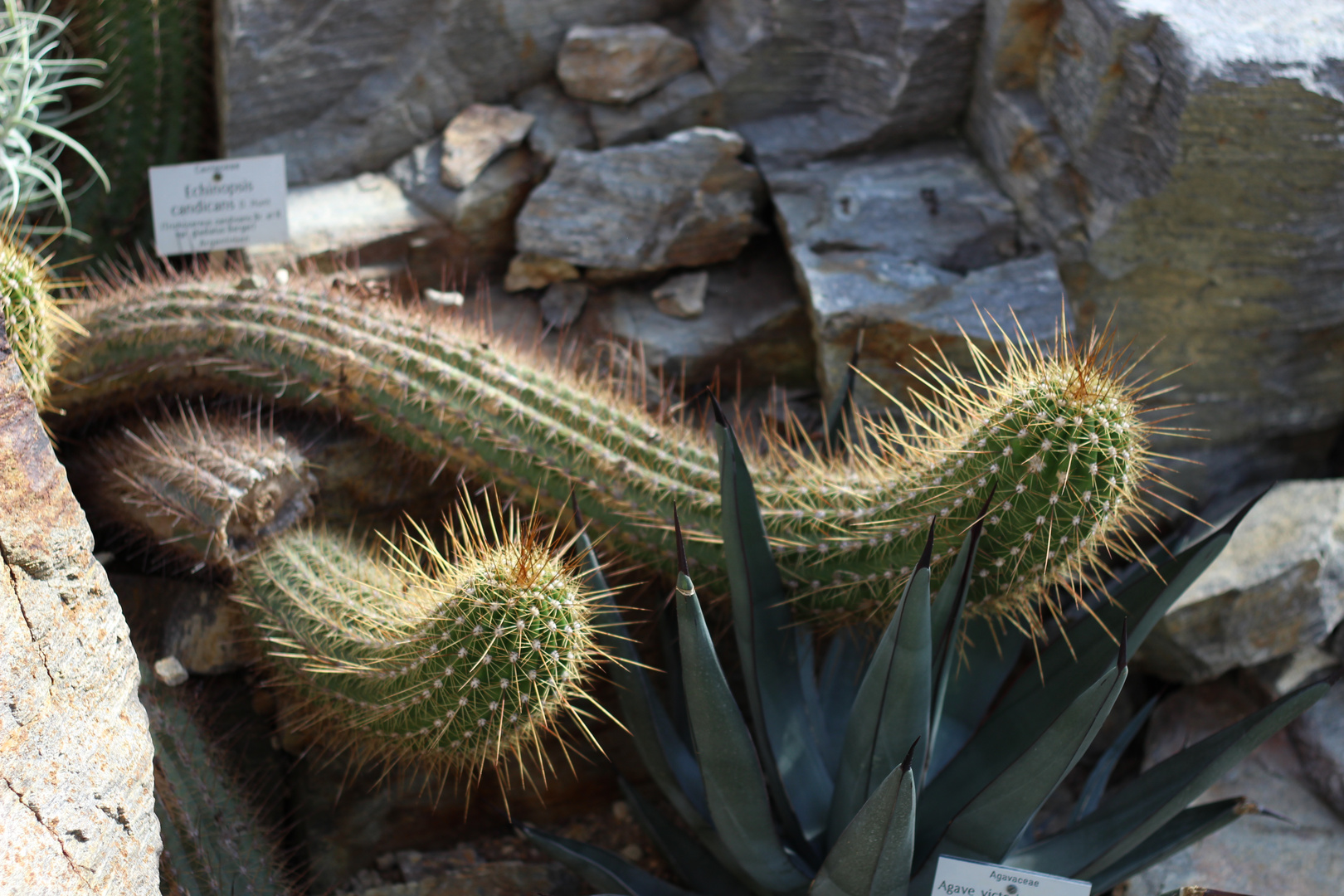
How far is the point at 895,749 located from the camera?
4.54 feet

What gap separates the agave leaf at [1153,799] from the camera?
1421 mm

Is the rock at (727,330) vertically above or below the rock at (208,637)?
above

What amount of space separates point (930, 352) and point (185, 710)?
1.74m

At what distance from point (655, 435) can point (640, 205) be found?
989mm

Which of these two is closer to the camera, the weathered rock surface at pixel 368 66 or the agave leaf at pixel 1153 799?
the agave leaf at pixel 1153 799

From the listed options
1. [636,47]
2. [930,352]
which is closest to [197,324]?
[636,47]

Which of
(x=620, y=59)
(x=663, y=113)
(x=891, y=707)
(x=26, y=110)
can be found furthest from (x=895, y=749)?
(x=26, y=110)

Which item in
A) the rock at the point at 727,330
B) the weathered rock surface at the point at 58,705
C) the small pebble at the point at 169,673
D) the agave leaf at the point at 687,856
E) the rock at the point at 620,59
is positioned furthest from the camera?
the rock at the point at 620,59

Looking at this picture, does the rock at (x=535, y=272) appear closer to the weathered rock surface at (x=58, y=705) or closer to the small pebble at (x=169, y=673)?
the small pebble at (x=169, y=673)

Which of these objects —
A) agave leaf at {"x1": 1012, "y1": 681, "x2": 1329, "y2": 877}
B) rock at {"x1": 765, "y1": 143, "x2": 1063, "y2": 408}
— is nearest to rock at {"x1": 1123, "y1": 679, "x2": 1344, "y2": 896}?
agave leaf at {"x1": 1012, "y1": 681, "x2": 1329, "y2": 877}

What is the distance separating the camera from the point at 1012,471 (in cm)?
135

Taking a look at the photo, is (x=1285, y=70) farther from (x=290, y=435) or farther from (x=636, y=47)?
(x=290, y=435)

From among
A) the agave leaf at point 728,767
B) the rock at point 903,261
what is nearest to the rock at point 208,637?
the agave leaf at point 728,767

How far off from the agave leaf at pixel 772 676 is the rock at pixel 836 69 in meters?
1.49
